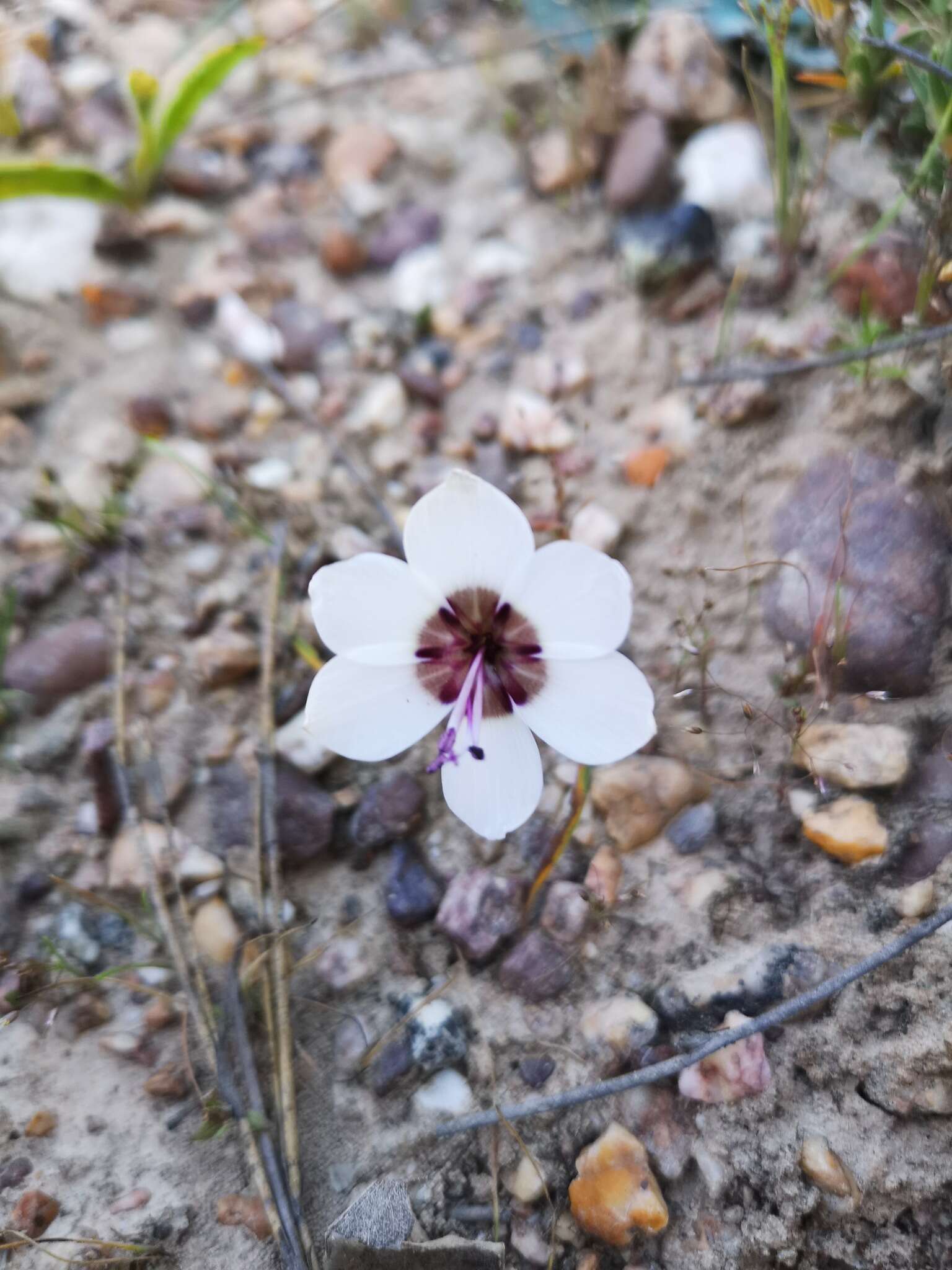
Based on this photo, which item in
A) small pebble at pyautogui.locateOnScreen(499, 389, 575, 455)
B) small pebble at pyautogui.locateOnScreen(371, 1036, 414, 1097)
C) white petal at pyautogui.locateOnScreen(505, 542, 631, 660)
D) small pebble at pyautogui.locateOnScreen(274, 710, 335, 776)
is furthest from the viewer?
small pebble at pyautogui.locateOnScreen(499, 389, 575, 455)

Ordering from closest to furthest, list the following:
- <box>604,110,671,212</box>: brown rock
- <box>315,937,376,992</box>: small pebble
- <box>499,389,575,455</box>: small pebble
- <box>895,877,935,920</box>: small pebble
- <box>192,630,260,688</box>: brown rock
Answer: <box>895,877,935,920</box>: small pebble < <box>315,937,376,992</box>: small pebble < <box>192,630,260,688</box>: brown rock < <box>499,389,575,455</box>: small pebble < <box>604,110,671,212</box>: brown rock

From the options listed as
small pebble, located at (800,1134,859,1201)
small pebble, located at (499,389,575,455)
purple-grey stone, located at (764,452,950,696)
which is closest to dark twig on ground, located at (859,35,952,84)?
purple-grey stone, located at (764,452,950,696)

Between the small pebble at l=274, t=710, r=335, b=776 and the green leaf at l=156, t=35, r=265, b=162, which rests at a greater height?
the green leaf at l=156, t=35, r=265, b=162

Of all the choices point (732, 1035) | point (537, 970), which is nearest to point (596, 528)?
point (537, 970)

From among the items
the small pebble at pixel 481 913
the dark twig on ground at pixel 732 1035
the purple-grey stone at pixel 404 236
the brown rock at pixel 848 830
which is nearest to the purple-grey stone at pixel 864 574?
the brown rock at pixel 848 830

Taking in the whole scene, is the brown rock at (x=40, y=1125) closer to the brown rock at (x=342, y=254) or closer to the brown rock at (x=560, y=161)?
the brown rock at (x=342, y=254)

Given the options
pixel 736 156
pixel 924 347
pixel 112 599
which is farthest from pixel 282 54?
pixel 924 347

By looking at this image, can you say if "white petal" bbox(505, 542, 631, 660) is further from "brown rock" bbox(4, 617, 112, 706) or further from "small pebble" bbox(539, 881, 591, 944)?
"brown rock" bbox(4, 617, 112, 706)

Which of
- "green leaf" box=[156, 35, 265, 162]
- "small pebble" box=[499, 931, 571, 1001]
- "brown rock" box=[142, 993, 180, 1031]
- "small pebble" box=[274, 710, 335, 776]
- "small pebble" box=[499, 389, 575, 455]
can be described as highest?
"green leaf" box=[156, 35, 265, 162]

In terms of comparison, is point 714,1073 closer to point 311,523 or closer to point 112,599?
point 311,523
